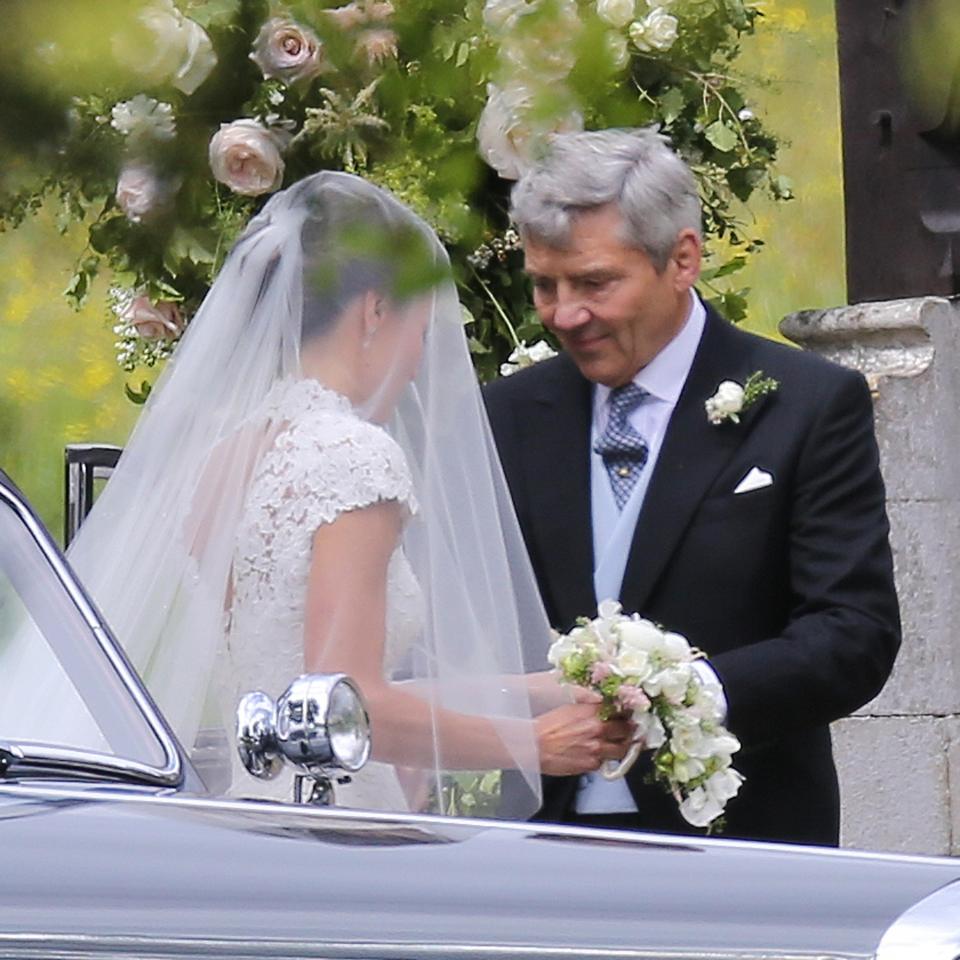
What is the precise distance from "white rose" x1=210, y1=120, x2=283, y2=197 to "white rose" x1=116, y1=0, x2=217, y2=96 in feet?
2.18

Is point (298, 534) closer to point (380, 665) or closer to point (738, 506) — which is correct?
point (380, 665)

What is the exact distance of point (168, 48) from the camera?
2428 mm

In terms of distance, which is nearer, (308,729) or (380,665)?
(308,729)

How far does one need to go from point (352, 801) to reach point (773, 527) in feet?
2.91

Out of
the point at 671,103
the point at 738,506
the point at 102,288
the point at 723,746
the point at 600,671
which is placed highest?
the point at 671,103

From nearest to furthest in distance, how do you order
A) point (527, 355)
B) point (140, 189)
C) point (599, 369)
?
point (140, 189)
point (599, 369)
point (527, 355)

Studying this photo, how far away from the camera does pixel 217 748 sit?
4543 millimetres

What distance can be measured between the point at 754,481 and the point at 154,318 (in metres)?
1.75

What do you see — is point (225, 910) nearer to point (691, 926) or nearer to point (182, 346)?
point (691, 926)

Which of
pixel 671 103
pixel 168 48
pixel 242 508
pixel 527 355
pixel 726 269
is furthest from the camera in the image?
pixel 726 269

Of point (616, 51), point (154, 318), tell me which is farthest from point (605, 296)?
point (616, 51)

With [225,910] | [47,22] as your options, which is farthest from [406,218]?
[225,910]

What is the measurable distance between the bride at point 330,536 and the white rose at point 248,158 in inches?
4.5

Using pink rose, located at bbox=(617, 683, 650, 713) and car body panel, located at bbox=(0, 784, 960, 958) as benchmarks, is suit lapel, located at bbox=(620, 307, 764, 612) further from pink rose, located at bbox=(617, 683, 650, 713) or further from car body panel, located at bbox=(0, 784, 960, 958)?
car body panel, located at bbox=(0, 784, 960, 958)
